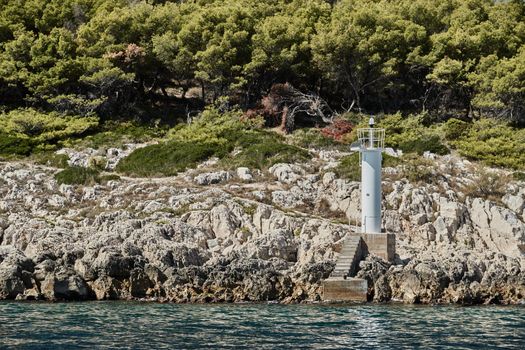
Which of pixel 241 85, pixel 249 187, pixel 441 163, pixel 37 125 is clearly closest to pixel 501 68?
pixel 441 163

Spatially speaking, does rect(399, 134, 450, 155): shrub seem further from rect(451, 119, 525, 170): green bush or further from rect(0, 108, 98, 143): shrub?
rect(0, 108, 98, 143): shrub

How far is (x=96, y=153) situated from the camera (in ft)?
129

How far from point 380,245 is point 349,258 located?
195cm

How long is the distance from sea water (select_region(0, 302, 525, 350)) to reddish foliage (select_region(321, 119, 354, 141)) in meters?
16.2

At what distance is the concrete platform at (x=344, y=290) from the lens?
1035 inches

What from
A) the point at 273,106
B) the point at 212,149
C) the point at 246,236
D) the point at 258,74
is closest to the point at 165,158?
the point at 212,149

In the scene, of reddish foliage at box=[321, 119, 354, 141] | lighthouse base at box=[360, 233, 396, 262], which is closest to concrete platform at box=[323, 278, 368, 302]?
lighthouse base at box=[360, 233, 396, 262]

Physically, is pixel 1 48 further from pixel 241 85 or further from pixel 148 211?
pixel 148 211

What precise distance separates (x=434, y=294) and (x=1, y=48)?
1130 inches

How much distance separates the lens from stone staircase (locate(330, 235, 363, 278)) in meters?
26.9

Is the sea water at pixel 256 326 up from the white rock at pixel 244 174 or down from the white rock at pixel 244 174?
down

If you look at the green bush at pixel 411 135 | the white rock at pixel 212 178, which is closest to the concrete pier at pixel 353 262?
the white rock at pixel 212 178

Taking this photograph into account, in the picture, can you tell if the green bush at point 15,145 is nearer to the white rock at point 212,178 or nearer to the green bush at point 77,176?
the green bush at point 77,176

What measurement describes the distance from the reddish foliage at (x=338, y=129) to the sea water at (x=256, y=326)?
1622 cm
